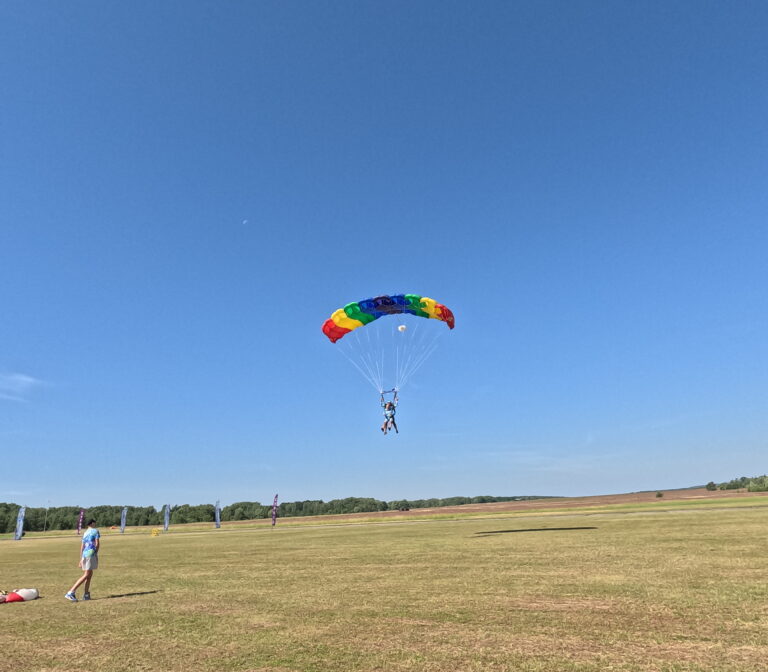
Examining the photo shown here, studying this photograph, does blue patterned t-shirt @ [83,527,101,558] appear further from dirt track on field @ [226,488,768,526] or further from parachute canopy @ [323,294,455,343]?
dirt track on field @ [226,488,768,526]

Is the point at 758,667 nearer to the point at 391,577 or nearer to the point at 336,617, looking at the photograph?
the point at 336,617

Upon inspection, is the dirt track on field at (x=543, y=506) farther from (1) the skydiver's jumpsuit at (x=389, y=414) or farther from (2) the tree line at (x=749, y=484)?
(1) the skydiver's jumpsuit at (x=389, y=414)

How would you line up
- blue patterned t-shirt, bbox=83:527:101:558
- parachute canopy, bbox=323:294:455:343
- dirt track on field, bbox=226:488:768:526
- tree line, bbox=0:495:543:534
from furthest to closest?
1. tree line, bbox=0:495:543:534
2. dirt track on field, bbox=226:488:768:526
3. parachute canopy, bbox=323:294:455:343
4. blue patterned t-shirt, bbox=83:527:101:558

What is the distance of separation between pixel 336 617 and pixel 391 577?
4.98m

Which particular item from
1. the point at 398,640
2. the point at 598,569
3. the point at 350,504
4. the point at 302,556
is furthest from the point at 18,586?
the point at 350,504

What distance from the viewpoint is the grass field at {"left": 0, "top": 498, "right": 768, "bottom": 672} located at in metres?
7.37

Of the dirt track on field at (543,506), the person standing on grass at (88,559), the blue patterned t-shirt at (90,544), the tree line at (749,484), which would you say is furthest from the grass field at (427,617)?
the tree line at (749,484)

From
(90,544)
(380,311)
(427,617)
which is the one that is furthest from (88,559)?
(380,311)

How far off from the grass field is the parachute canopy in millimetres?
17669

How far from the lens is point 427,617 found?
31.6ft

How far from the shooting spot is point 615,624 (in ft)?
28.2

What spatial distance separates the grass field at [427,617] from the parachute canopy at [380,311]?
58.0 ft

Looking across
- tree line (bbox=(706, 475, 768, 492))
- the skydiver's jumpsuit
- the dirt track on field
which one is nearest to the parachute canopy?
the skydiver's jumpsuit

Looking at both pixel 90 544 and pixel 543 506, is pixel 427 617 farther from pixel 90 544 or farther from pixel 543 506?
pixel 543 506
